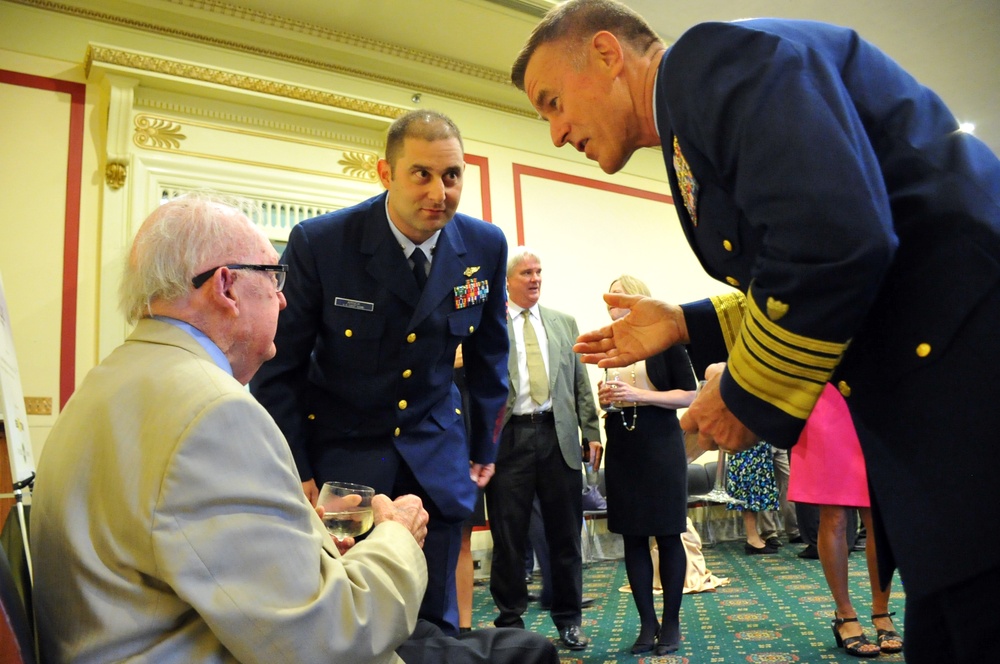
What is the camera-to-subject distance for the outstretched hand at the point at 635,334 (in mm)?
1318

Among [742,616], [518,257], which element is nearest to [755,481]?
[742,616]

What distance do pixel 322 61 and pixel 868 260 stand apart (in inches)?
218

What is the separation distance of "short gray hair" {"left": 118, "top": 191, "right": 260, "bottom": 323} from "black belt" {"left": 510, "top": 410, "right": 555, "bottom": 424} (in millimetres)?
2403

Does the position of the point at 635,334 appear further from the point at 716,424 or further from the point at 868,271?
the point at 868,271

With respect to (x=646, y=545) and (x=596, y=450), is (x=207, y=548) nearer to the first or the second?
(x=646, y=545)

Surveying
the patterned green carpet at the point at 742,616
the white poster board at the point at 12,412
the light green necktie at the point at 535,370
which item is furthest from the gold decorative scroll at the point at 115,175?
the white poster board at the point at 12,412

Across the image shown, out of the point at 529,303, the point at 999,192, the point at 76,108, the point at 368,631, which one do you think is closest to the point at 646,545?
the point at 529,303

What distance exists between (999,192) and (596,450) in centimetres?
306

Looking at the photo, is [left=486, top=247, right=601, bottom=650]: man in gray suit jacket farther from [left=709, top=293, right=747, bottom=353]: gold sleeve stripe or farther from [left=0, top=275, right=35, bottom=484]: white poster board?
[left=0, top=275, right=35, bottom=484]: white poster board

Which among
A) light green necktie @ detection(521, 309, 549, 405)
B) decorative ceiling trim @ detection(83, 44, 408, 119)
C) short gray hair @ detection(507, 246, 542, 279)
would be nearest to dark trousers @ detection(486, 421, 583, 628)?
light green necktie @ detection(521, 309, 549, 405)

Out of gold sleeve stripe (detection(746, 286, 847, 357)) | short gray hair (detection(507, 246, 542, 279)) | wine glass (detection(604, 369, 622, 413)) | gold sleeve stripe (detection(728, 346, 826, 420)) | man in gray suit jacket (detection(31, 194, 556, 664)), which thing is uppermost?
short gray hair (detection(507, 246, 542, 279))

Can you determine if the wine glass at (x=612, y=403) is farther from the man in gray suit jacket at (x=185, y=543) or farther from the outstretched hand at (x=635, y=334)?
the man in gray suit jacket at (x=185, y=543)

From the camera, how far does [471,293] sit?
2.34 m

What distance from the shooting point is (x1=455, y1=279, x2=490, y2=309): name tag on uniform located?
2.30m
